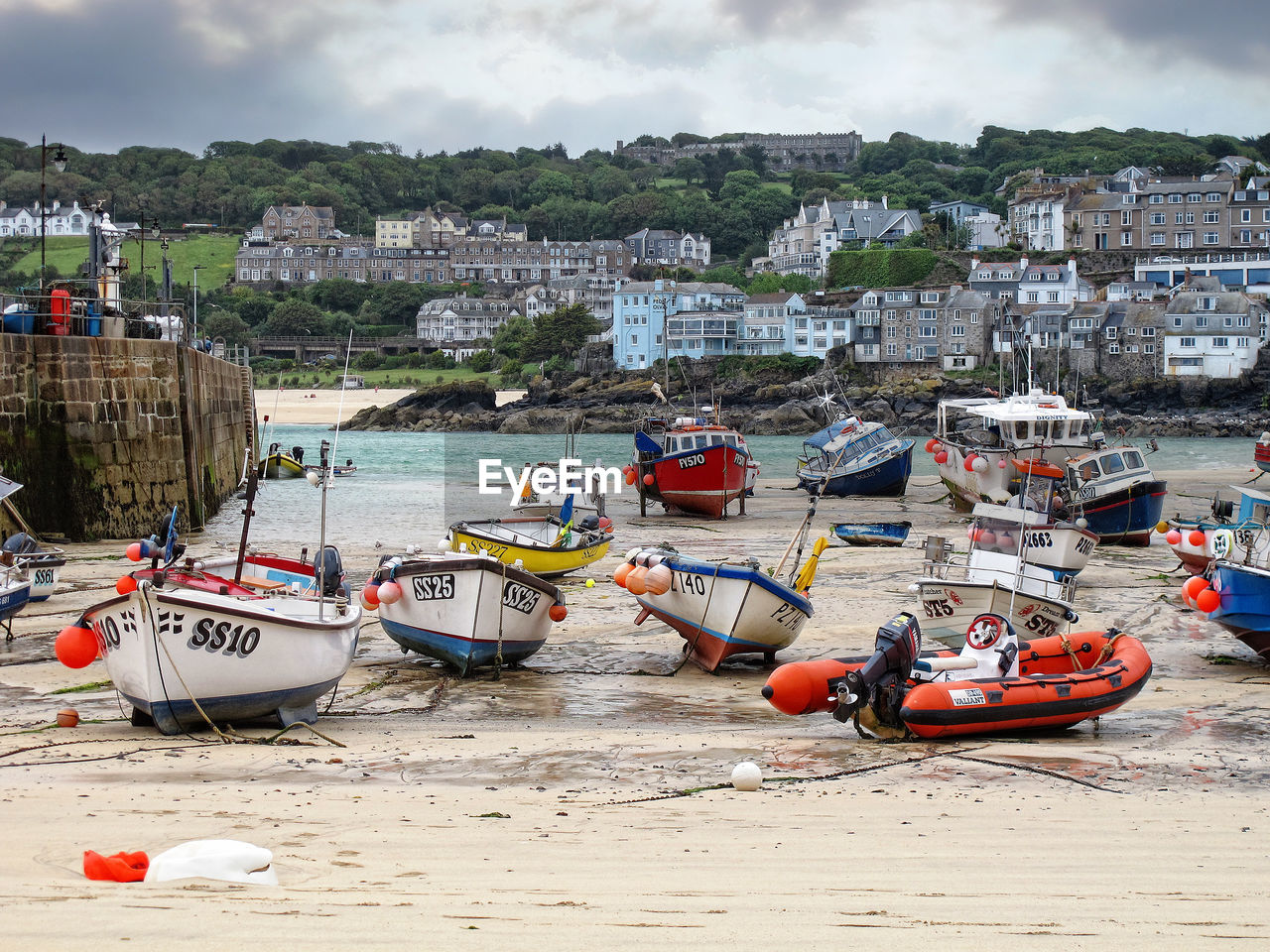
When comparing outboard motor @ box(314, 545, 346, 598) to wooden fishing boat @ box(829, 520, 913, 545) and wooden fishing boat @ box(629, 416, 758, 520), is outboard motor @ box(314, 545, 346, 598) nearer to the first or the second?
wooden fishing boat @ box(829, 520, 913, 545)

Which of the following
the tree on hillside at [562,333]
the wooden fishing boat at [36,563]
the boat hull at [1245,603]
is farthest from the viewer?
the tree on hillside at [562,333]

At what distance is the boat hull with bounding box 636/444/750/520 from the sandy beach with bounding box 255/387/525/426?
60210 millimetres

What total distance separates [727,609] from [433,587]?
3259 mm

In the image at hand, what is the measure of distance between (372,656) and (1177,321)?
91.0 meters

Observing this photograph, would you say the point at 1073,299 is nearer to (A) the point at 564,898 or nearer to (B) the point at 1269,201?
(B) the point at 1269,201

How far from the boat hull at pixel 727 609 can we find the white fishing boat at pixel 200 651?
4.45 m

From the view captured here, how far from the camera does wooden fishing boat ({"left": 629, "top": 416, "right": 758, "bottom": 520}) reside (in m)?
33.8

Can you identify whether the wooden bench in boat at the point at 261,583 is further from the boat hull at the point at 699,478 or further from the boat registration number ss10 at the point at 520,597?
the boat hull at the point at 699,478

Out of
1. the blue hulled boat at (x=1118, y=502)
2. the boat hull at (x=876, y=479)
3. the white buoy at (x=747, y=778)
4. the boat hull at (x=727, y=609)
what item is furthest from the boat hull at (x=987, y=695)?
the boat hull at (x=876, y=479)

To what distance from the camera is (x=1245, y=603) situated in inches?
542

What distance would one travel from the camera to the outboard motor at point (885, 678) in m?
10.7

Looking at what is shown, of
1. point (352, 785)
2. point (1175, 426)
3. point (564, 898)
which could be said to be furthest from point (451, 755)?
point (1175, 426)

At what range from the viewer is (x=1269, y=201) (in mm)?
115500

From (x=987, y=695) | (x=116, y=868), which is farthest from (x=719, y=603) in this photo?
(x=116, y=868)
